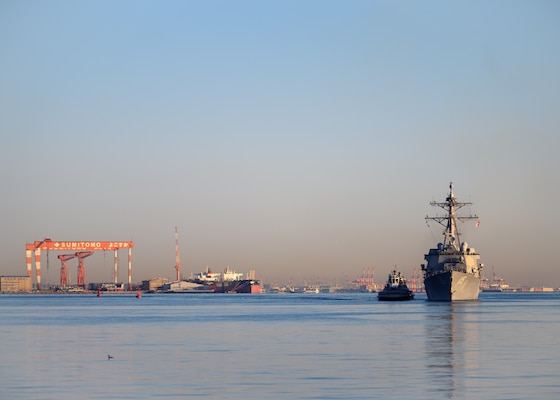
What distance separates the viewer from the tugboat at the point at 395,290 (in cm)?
16350

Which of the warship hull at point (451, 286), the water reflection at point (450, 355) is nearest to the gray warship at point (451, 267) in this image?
the warship hull at point (451, 286)

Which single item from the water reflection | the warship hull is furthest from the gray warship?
the water reflection

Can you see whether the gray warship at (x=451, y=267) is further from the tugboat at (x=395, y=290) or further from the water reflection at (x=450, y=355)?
the water reflection at (x=450, y=355)

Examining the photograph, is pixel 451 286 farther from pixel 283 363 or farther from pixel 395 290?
pixel 283 363

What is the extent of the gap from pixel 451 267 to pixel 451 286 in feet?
9.28

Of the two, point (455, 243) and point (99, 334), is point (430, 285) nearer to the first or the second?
point (455, 243)

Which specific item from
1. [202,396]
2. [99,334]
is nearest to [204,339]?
[99,334]

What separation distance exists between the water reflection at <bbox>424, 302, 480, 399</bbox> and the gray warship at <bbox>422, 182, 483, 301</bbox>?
58765 millimetres

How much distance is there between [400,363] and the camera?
143 ft

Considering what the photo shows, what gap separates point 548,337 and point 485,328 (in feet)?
39.0

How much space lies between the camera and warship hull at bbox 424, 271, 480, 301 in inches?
5386

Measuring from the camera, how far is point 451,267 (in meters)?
138

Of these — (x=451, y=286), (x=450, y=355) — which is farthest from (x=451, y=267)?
(x=450, y=355)

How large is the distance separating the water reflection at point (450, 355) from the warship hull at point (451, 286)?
57302 millimetres
